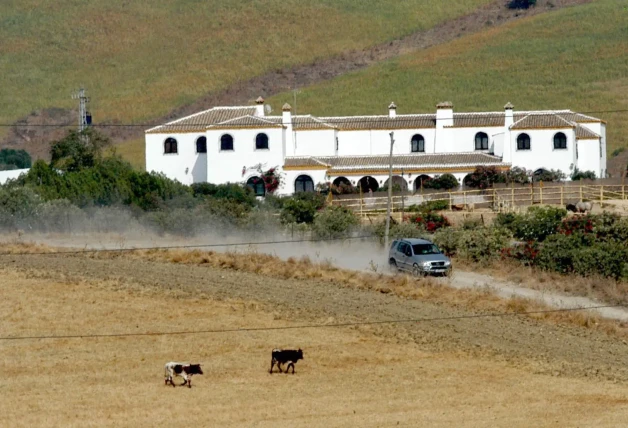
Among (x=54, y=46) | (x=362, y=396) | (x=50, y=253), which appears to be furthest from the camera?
(x=54, y=46)

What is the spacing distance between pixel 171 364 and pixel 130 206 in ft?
140

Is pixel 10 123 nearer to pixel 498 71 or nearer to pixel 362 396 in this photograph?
pixel 498 71

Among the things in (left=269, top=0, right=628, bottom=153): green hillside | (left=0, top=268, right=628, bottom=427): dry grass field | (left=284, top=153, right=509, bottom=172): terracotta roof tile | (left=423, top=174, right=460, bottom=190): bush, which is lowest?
(left=0, top=268, right=628, bottom=427): dry grass field

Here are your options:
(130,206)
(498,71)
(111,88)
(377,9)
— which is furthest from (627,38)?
(130,206)

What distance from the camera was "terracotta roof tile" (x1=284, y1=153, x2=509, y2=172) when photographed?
85.8 m

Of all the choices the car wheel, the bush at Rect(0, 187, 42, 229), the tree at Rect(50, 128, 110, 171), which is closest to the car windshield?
the car wheel

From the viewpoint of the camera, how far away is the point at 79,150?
9131 centimetres

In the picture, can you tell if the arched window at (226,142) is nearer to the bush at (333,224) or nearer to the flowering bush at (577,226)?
the bush at (333,224)

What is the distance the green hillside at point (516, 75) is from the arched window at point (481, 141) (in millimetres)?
26805

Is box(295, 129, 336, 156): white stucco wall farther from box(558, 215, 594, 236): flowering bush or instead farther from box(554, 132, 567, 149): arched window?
box(558, 215, 594, 236): flowering bush

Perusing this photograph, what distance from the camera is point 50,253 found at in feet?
191

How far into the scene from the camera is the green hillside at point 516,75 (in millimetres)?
125875

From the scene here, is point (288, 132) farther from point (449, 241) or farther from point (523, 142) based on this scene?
point (449, 241)

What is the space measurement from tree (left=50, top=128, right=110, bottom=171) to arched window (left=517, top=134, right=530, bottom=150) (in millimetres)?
25402
